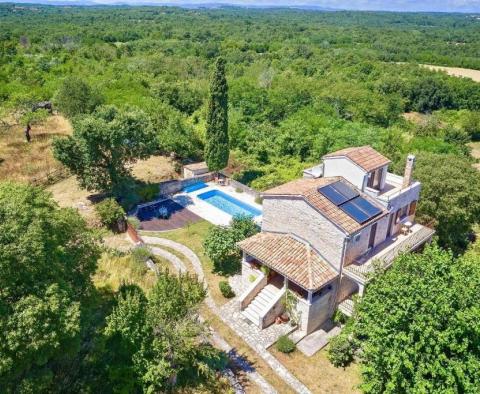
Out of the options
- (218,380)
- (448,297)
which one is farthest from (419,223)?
(218,380)

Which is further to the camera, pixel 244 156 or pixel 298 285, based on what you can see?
pixel 244 156

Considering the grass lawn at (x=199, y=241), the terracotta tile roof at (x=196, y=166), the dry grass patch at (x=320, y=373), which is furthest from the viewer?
the terracotta tile roof at (x=196, y=166)

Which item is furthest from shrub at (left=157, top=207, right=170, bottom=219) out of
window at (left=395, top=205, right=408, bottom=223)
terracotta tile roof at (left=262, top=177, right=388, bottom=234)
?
window at (left=395, top=205, right=408, bottom=223)

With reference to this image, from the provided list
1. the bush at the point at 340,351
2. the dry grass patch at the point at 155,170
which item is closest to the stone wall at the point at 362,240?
the bush at the point at 340,351

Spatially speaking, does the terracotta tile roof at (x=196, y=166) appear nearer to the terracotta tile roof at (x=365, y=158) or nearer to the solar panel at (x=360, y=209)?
the terracotta tile roof at (x=365, y=158)

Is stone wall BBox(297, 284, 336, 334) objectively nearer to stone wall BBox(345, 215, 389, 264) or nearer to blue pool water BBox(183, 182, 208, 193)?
stone wall BBox(345, 215, 389, 264)

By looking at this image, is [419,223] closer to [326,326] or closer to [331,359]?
[326,326]

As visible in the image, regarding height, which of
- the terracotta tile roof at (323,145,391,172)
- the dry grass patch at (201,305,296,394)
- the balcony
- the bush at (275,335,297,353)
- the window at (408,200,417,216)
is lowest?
the dry grass patch at (201,305,296,394)
